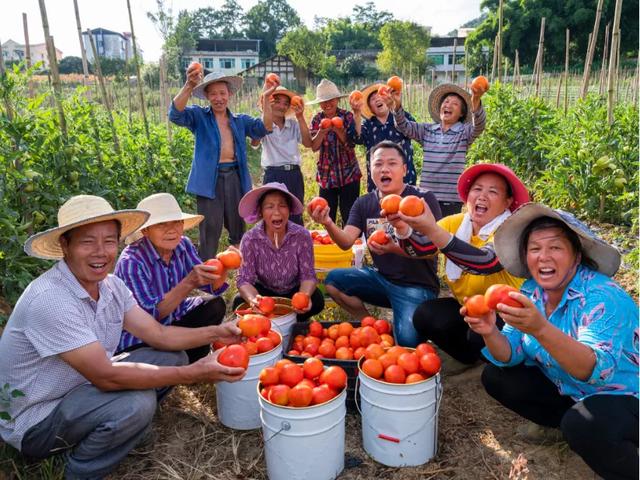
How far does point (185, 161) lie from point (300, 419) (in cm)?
695

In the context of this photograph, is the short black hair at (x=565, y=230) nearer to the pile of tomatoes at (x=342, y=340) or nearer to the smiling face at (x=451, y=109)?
the pile of tomatoes at (x=342, y=340)

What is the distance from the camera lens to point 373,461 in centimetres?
272

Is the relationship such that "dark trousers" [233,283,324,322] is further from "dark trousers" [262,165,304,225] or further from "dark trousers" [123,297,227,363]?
"dark trousers" [262,165,304,225]

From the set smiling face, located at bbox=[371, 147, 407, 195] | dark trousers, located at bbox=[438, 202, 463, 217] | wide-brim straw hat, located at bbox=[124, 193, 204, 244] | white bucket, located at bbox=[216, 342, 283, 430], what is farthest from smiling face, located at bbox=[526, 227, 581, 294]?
dark trousers, located at bbox=[438, 202, 463, 217]

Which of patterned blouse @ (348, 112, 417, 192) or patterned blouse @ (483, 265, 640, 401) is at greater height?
patterned blouse @ (348, 112, 417, 192)

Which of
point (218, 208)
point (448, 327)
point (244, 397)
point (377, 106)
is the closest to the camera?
point (244, 397)

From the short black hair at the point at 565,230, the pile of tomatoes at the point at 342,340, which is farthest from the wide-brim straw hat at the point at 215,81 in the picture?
the short black hair at the point at 565,230

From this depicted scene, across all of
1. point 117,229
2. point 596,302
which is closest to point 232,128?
point 117,229

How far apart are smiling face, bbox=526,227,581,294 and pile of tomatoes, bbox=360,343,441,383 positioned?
0.72 m

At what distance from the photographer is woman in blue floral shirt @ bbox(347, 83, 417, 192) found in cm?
522

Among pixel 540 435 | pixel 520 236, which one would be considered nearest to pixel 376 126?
pixel 520 236

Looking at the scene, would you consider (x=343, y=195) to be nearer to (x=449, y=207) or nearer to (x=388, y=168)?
(x=449, y=207)

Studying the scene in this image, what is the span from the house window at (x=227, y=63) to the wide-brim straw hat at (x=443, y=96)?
61.5 m

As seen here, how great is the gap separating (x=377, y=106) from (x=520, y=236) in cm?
317
